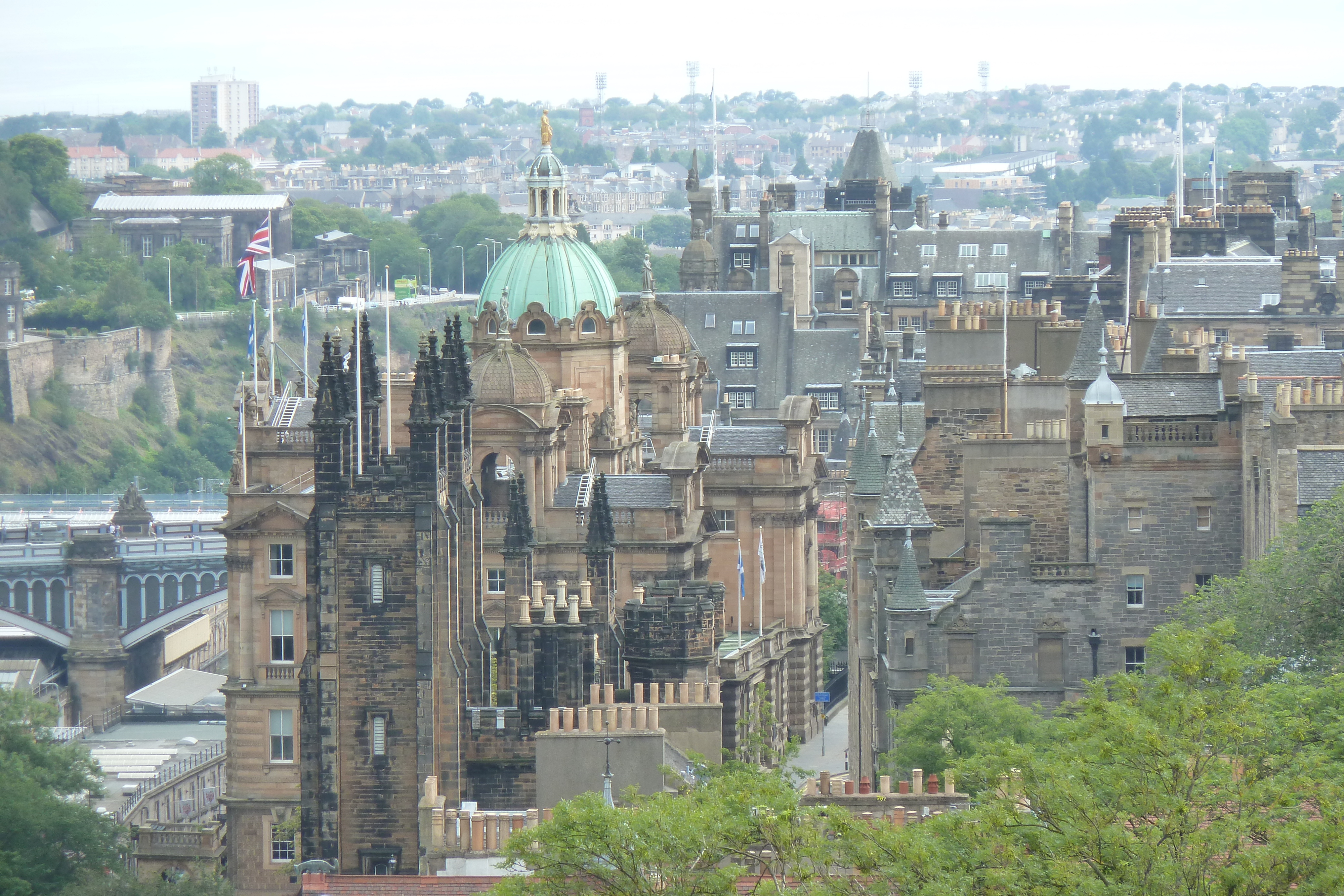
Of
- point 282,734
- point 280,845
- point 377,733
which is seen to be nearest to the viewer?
point 377,733

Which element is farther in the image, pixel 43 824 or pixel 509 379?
pixel 509 379

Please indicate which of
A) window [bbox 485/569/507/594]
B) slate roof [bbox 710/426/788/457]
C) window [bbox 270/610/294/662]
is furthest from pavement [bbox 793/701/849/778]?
window [bbox 270/610/294/662]

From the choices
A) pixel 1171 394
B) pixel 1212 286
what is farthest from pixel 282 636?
pixel 1212 286

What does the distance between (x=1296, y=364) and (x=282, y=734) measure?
41.2m

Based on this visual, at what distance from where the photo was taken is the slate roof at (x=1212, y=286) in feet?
628

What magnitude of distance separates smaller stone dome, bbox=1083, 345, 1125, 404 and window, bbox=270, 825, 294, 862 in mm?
32920

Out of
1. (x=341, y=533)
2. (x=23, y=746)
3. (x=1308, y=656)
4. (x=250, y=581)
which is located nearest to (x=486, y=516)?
(x=250, y=581)

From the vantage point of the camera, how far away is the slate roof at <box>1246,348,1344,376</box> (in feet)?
448

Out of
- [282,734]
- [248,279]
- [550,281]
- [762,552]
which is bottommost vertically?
[282,734]

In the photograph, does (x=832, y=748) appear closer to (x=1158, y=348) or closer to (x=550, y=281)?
(x=550, y=281)

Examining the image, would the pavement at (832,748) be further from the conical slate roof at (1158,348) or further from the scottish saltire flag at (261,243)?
the scottish saltire flag at (261,243)

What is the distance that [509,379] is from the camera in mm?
144500

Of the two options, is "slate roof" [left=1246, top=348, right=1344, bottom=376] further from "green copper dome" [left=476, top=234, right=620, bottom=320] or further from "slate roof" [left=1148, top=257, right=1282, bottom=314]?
"slate roof" [left=1148, top=257, right=1282, bottom=314]

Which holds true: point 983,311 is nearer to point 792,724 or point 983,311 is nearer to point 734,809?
point 792,724
